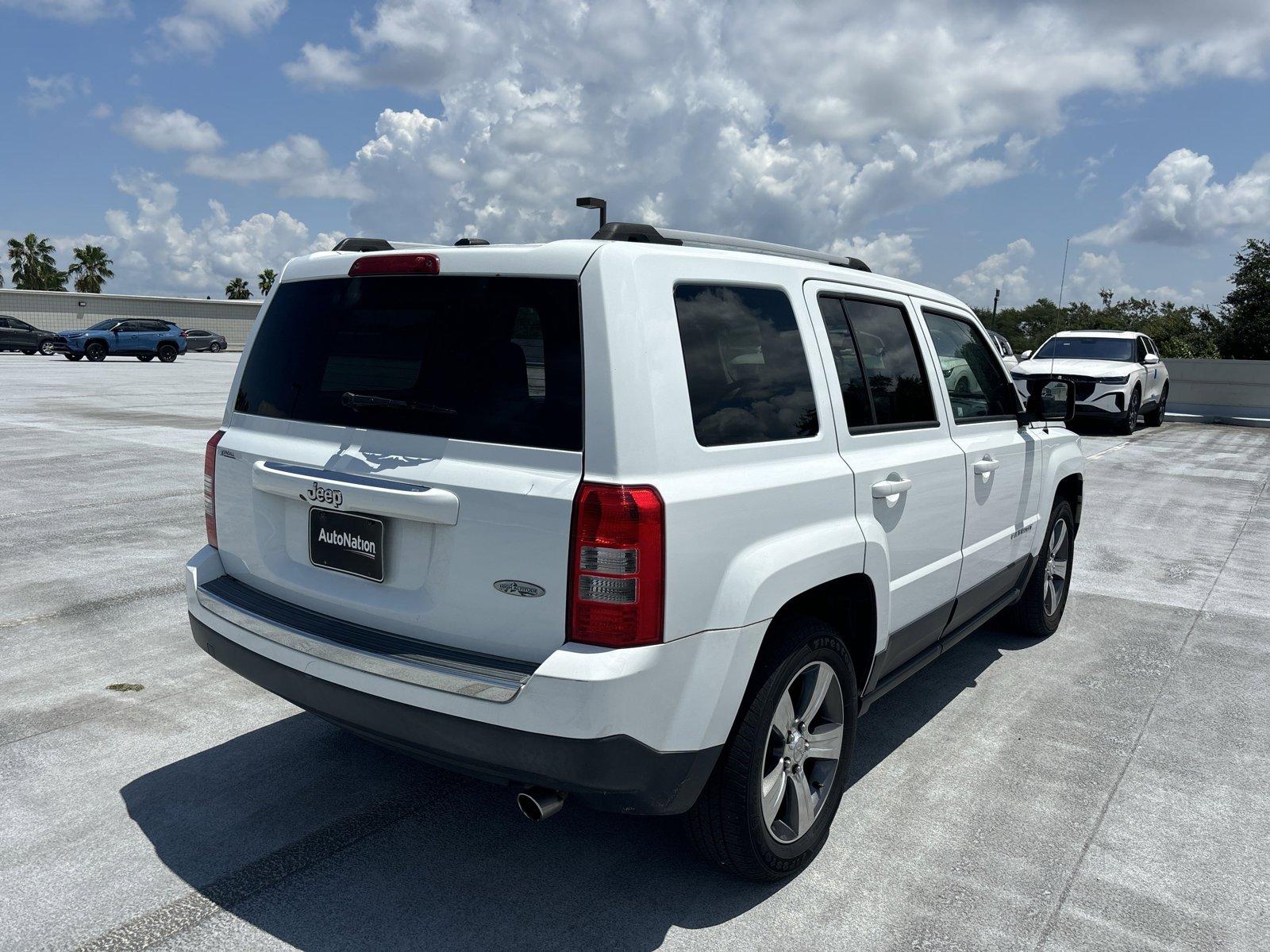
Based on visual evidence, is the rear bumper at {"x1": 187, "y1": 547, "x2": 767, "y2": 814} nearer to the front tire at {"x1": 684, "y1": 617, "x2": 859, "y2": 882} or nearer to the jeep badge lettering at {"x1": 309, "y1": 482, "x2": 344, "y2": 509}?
the front tire at {"x1": 684, "y1": 617, "x2": 859, "y2": 882}

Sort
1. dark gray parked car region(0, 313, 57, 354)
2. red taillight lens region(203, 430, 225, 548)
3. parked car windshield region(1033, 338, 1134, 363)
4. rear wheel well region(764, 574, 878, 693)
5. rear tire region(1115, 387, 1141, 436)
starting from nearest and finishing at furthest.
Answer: rear wheel well region(764, 574, 878, 693)
red taillight lens region(203, 430, 225, 548)
rear tire region(1115, 387, 1141, 436)
parked car windshield region(1033, 338, 1134, 363)
dark gray parked car region(0, 313, 57, 354)

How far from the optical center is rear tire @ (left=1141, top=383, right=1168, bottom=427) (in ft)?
67.8

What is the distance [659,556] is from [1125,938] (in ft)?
5.96

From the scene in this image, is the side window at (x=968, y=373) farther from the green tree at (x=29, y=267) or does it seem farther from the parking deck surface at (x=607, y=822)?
the green tree at (x=29, y=267)

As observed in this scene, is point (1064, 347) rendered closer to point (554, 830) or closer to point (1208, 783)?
point (1208, 783)

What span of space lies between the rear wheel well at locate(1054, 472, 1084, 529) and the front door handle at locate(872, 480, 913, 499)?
2.47 m

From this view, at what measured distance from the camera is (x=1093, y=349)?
62.0 feet

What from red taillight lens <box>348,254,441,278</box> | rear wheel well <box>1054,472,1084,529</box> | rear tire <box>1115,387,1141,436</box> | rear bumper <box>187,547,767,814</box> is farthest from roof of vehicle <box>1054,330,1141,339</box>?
rear bumper <box>187,547,767,814</box>

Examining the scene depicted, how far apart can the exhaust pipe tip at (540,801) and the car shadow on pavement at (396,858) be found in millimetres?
457

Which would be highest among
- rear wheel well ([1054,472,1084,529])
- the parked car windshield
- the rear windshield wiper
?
the parked car windshield

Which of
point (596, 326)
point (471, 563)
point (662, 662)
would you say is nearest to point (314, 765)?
point (471, 563)

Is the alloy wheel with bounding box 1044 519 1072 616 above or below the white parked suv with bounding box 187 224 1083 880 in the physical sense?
below

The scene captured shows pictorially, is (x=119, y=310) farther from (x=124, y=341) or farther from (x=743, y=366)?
(x=743, y=366)

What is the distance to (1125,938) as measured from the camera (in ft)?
9.46
